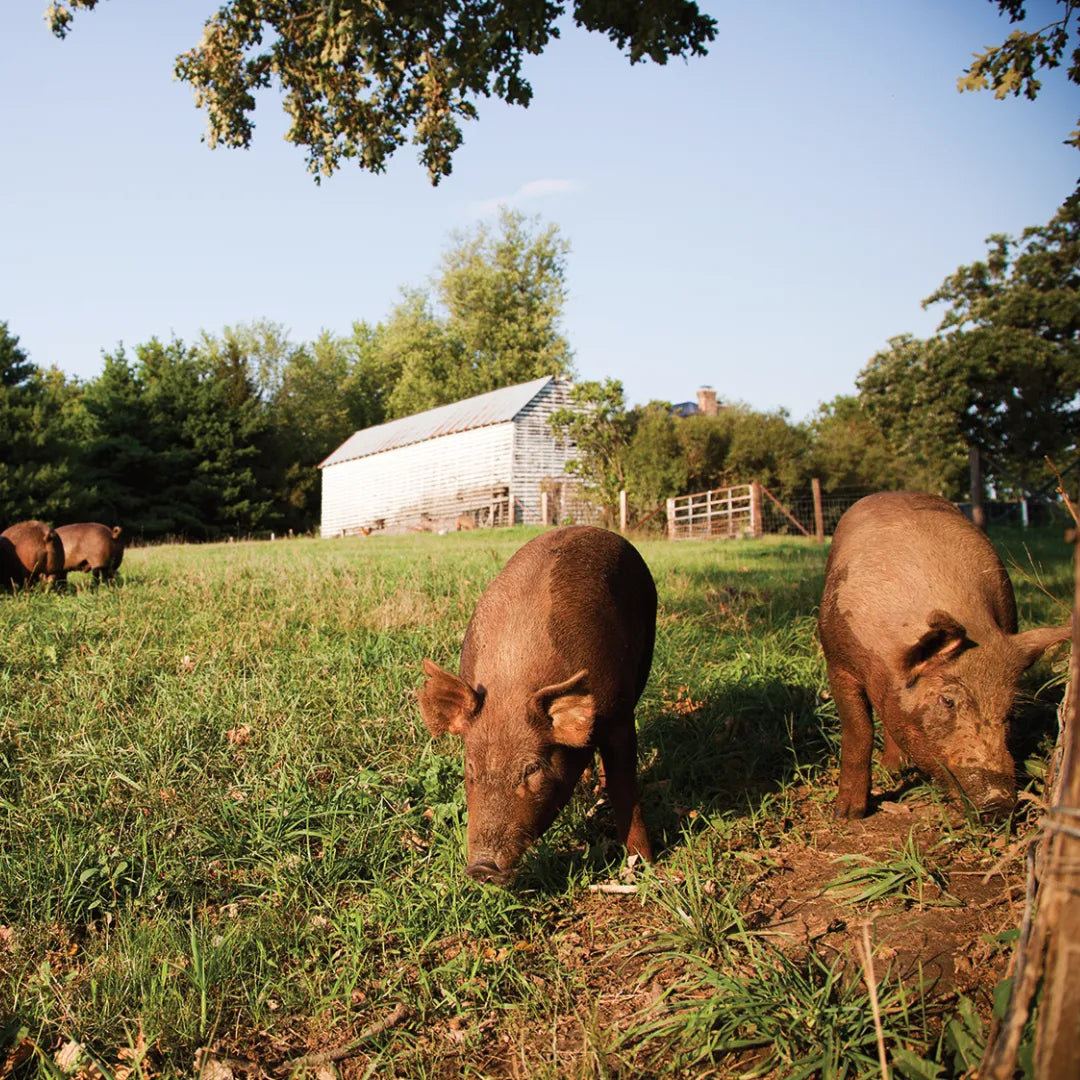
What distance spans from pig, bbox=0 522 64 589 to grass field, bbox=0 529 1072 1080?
353 centimetres

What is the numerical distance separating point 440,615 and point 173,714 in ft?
7.92

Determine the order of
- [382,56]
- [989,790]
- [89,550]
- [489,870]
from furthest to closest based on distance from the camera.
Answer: [89,550]
[382,56]
[989,790]
[489,870]

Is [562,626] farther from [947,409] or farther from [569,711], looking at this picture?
[947,409]

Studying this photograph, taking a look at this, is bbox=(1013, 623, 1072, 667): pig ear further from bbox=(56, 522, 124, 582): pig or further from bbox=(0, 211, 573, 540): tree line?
bbox=(0, 211, 573, 540): tree line

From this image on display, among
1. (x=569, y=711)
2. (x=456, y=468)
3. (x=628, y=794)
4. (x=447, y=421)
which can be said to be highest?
(x=447, y=421)

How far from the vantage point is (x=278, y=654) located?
20.3 ft

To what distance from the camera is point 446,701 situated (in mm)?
3361

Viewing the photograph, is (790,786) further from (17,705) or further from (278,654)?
(17,705)

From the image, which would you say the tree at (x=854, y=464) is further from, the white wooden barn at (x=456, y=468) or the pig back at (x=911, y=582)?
the pig back at (x=911, y=582)

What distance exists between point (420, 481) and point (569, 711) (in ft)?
120

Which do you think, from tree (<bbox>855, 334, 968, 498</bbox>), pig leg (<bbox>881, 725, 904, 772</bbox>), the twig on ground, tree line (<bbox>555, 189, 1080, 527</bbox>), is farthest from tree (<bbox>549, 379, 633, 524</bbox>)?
the twig on ground

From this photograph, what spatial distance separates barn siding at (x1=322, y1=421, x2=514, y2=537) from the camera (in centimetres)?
3500

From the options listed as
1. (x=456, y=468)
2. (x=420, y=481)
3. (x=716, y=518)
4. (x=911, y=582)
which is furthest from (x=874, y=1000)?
(x=420, y=481)

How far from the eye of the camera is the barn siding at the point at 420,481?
1378 inches
